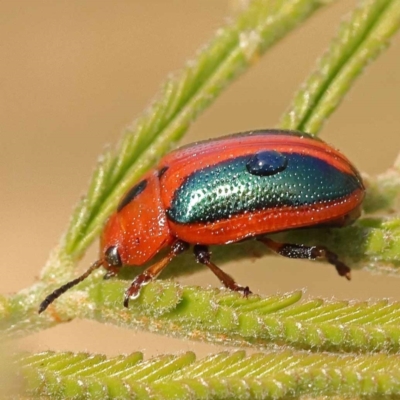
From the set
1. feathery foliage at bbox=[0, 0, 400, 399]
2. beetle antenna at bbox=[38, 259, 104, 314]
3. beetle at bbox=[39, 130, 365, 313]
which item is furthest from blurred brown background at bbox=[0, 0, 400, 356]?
beetle antenna at bbox=[38, 259, 104, 314]

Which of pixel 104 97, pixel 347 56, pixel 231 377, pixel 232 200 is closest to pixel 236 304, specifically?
pixel 231 377

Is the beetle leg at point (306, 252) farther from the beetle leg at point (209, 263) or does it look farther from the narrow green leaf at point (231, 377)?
the narrow green leaf at point (231, 377)

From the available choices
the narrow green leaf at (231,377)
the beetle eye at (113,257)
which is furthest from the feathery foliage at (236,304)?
the beetle eye at (113,257)

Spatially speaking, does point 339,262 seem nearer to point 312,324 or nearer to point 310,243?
point 310,243

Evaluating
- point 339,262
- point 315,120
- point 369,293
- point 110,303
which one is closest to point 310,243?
point 339,262

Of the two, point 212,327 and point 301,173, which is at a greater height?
point 301,173

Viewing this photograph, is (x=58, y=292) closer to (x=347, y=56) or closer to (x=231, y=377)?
(x=231, y=377)
